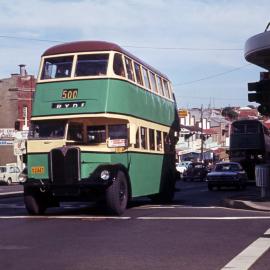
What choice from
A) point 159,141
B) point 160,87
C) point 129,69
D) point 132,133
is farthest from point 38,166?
point 160,87

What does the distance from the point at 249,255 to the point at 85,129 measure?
840 centimetres

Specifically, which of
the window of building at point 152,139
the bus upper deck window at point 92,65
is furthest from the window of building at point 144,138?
the bus upper deck window at point 92,65

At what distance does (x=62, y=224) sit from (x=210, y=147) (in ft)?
285

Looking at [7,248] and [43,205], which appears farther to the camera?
[43,205]

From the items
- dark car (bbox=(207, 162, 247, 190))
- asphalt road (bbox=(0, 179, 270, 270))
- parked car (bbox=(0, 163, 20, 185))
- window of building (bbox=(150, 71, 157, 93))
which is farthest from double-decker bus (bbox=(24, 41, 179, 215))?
parked car (bbox=(0, 163, 20, 185))

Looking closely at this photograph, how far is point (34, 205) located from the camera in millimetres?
16484

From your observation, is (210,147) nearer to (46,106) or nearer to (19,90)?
(19,90)

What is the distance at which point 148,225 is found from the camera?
13641mm

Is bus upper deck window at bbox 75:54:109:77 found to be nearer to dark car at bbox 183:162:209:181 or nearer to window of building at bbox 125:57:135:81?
window of building at bbox 125:57:135:81

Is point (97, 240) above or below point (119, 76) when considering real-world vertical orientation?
below

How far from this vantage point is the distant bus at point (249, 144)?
145ft

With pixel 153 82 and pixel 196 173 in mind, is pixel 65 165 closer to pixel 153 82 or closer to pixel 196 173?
pixel 153 82

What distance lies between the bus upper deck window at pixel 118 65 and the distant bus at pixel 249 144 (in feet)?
93.7

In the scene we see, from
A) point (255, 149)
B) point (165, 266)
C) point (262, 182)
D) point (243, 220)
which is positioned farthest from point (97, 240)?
point (255, 149)
